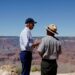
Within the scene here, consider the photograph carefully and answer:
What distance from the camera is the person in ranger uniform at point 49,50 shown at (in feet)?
28.2

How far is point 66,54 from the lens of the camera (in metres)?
102

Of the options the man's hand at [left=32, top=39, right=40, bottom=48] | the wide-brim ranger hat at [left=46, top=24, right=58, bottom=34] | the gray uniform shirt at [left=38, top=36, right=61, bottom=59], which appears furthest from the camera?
the man's hand at [left=32, top=39, right=40, bottom=48]

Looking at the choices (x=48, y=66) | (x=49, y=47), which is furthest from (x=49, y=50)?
(x=48, y=66)

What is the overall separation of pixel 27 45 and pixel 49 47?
1010 mm

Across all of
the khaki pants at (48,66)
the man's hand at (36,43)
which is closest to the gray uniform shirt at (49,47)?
the khaki pants at (48,66)

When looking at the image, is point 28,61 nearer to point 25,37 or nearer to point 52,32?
point 25,37

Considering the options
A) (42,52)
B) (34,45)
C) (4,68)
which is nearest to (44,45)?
(42,52)

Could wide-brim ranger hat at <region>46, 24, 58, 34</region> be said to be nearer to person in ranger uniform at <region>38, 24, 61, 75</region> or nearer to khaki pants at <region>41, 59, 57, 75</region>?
person in ranger uniform at <region>38, 24, 61, 75</region>

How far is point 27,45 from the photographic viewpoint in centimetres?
948

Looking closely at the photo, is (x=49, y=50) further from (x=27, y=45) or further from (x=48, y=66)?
(x=27, y=45)

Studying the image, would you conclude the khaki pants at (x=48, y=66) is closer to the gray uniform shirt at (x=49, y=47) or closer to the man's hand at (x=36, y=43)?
the gray uniform shirt at (x=49, y=47)

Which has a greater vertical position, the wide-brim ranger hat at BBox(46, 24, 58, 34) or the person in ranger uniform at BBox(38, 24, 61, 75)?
the wide-brim ranger hat at BBox(46, 24, 58, 34)

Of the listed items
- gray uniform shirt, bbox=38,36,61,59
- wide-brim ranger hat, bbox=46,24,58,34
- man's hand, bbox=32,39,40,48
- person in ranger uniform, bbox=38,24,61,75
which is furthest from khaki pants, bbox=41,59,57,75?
man's hand, bbox=32,39,40,48

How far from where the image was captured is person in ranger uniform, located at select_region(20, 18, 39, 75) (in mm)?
9492
